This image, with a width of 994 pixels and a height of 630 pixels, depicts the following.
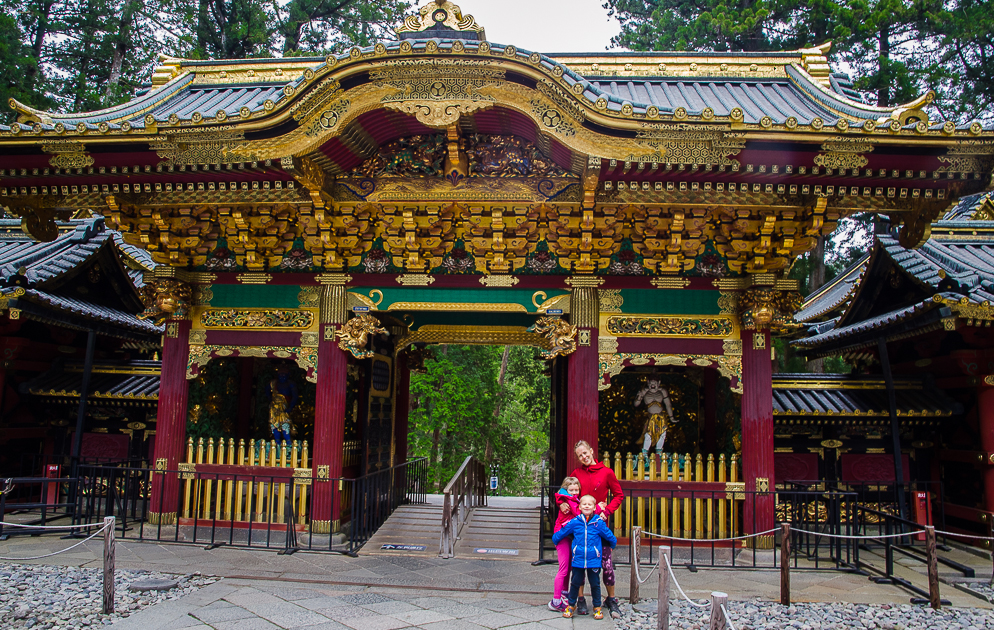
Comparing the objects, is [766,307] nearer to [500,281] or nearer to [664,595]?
[500,281]

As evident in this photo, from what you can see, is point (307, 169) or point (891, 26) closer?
point (307, 169)

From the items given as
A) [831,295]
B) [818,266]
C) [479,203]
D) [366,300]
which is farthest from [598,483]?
[818,266]

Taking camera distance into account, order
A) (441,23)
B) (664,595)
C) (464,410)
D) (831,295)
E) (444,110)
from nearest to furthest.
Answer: (664,595) → (444,110) → (441,23) → (831,295) → (464,410)

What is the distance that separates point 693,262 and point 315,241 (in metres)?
5.17

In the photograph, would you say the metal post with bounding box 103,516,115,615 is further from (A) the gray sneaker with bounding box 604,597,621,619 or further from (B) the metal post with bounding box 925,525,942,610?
(B) the metal post with bounding box 925,525,942,610

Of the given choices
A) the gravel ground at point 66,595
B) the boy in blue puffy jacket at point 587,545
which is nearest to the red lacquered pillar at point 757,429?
the boy in blue puffy jacket at point 587,545

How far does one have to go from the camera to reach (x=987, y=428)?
8828 millimetres

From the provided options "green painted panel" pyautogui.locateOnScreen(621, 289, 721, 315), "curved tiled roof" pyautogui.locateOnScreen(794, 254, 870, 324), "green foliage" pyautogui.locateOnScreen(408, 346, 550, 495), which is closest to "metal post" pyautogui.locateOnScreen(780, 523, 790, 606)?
"green painted panel" pyautogui.locateOnScreen(621, 289, 721, 315)

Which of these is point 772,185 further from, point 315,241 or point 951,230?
point 951,230

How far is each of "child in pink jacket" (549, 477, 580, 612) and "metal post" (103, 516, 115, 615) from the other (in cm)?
388

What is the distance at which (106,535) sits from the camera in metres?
5.34

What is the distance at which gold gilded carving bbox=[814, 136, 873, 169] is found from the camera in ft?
22.4

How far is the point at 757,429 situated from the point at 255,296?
7.14 metres

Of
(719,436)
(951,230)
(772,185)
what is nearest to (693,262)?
(772,185)
